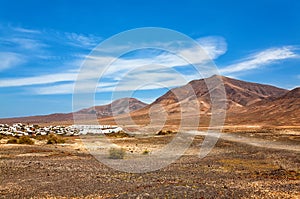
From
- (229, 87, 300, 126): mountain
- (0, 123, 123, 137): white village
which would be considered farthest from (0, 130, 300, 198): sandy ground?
(229, 87, 300, 126): mountain

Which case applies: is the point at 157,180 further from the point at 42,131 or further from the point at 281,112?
the point at 281,112

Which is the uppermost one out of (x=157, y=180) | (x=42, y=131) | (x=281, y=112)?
(x=281, y=112)

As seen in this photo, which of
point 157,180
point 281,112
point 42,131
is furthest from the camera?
point 281,112

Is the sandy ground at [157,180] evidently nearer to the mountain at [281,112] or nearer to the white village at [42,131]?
the white village at [42,131]

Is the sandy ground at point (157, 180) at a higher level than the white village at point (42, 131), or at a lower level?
lower

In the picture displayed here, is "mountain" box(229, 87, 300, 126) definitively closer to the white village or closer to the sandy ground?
the white village

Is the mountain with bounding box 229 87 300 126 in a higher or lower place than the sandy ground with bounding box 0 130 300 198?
higher

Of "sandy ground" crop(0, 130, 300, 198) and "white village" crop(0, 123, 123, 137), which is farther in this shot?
"white village" crop(0, 123, 123, 137)

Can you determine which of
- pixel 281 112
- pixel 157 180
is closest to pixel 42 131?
pixel 157 180

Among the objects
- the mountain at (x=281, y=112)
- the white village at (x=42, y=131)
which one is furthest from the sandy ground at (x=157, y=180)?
the mountain at (x=281, y=112)

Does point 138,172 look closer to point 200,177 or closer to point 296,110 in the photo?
point 200,177

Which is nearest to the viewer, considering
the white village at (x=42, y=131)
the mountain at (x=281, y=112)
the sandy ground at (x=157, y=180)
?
the sandy ground at (x=157, y=180)

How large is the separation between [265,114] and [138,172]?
427ft

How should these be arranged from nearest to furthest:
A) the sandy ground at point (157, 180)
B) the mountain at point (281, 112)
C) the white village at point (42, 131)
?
the sandy ground at point (157, 180) → the white village at point (42, 131) → the mountain at point (281, 112)
